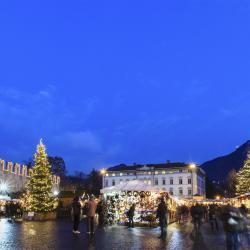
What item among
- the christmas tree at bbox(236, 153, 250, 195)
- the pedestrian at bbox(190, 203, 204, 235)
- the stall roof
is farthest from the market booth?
the christmas tree at bbox(236, 153, 250, 195)

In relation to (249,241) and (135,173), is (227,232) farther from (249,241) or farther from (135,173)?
(135,173)

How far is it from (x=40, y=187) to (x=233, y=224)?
3174cm

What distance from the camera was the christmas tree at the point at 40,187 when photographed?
40.7 metres

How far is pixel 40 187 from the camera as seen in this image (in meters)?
41.0

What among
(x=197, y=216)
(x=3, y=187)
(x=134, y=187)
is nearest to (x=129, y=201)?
(x=134, y=187)

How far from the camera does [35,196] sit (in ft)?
134

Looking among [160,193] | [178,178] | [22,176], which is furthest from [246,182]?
[178,178]

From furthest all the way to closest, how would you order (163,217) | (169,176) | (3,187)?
(169,176), (3,187), (163,217)

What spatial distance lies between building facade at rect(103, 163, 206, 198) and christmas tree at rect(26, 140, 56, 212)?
235 feet

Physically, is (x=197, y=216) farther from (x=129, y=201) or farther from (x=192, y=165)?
(x=192, y=165)

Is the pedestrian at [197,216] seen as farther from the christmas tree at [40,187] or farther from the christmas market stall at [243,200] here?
the christmas tree at [40,187]

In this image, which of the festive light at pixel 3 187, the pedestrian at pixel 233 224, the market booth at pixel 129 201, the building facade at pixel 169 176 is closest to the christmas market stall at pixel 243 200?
the market booth at pixel 129 201

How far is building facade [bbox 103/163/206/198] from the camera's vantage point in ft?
376

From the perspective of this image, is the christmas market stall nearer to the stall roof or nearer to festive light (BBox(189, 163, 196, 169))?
the stall roof
